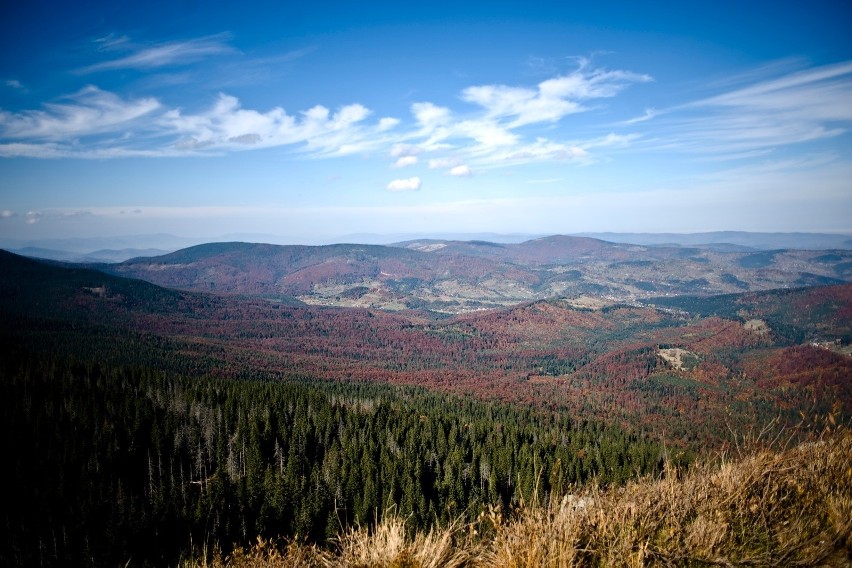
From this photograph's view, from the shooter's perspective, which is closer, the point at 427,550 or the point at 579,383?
the point at 427,550

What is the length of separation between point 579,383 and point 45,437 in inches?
5542

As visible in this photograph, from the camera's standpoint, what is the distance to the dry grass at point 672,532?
14.1 ft

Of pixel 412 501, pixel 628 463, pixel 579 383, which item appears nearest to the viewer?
pixel 412 501

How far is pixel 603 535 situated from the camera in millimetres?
4633

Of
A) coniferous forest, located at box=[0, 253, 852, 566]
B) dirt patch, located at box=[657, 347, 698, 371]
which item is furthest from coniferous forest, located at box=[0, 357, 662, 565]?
dirt patch, located at box=[657, 347, 698, 371]

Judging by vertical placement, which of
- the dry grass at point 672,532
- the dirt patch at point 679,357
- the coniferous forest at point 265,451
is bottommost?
the dirt patch at point 679,357

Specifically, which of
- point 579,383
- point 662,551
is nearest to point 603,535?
point 662,551

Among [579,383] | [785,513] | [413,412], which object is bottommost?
[579,383]

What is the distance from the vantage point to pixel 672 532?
451cm

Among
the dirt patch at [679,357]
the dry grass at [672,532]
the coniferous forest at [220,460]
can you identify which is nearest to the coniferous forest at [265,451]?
the coniferous forest at [220,460]

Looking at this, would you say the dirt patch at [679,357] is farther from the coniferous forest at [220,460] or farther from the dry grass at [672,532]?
the dry grass at [672,532]

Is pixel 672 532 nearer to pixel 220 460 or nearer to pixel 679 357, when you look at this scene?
pixel 220 460

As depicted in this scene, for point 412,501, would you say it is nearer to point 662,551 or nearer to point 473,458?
point 473,458

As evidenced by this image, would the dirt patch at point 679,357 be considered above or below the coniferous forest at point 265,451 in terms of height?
below
